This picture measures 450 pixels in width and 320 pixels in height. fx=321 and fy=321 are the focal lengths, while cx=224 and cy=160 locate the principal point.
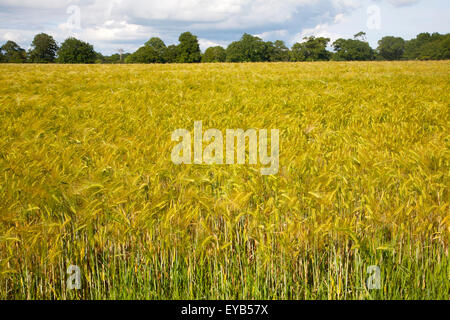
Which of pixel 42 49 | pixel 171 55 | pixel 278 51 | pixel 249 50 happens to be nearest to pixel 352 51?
pixel 278 51

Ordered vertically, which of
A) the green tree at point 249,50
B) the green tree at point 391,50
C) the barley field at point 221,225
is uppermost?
the green tree at point 391,50

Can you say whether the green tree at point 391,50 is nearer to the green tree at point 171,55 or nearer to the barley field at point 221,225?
the green tree at point 171,55

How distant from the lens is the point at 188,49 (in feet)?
232

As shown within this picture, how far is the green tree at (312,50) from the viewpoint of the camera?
86.4m

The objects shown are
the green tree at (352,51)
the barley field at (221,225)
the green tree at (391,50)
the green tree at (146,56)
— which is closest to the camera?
the barley field at (221,225)

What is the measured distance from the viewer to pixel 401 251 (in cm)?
198

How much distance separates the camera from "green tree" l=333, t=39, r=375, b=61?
9000cm

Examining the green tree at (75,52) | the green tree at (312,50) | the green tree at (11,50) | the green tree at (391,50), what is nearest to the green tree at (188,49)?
the green tree at (75,52)

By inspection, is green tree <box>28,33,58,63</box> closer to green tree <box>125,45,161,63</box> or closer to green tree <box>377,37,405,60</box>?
green tree <box>125,45,161,63</box>

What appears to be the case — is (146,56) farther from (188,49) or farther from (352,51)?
(352,51)

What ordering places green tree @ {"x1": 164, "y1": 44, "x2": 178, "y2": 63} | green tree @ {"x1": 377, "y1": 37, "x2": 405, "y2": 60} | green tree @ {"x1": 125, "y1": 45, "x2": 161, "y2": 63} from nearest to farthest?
green tree @ {"x1": 125, "y1": 45, "x2": 161, "y2": 63} → green tree @ {"x1": 164, "y1": 44, "x2": 178, "y2": 63} → green tree @ {"x1": 377, "y1": 37, "x2": 405, "y2": 60}

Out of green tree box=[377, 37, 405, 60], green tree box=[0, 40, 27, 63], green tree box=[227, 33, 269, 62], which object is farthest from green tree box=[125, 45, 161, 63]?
green tree box=[377, 37, 405, 60]
